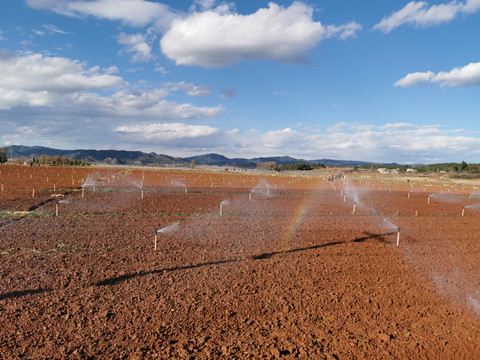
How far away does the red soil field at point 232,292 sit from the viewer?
6.00m

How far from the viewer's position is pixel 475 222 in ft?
66.2

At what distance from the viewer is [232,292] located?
8.18m

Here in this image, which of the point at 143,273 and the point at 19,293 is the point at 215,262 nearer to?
the point at 143,273

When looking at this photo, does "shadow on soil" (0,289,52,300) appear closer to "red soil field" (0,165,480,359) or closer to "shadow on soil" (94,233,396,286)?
"red soil field" (0,165,480,359)

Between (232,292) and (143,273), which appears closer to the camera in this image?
(232,292)

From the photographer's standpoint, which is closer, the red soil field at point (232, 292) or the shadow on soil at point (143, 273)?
the red soil field at point (232, 292)

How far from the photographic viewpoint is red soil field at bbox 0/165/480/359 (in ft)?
19.7

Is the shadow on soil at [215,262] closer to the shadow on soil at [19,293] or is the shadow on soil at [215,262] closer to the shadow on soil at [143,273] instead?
the shadow on soil at [143,273]

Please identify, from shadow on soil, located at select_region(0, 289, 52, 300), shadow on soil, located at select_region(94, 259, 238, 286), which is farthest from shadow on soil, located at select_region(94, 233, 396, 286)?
shadow on soil, located at select_region(0, 289, 52, 300)

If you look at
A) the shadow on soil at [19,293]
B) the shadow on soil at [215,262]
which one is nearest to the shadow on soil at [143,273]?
the shadow on soil at [215,262]

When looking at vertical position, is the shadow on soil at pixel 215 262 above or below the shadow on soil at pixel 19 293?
below

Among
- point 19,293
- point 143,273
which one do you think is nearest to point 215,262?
point 143,273

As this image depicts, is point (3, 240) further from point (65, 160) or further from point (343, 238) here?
point (65, 160)

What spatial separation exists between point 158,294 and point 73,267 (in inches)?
128
